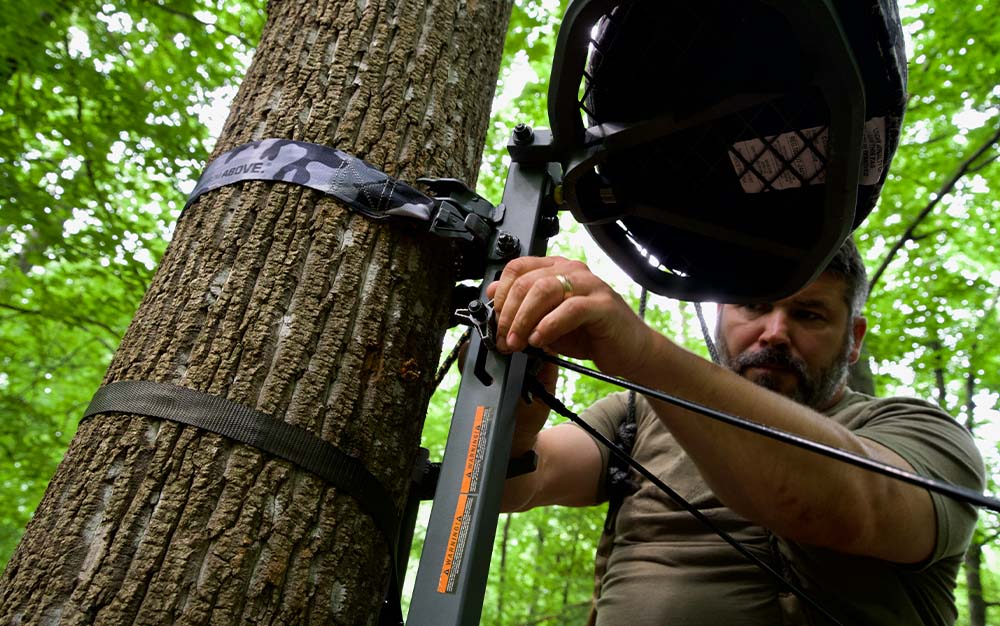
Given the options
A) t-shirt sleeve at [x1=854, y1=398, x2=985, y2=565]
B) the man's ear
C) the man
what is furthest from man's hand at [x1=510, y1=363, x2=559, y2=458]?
the man's ear

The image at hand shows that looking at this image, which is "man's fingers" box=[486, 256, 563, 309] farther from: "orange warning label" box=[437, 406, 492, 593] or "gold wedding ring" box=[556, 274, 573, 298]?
"orange warning label" box=[437, 406, 492, 593]

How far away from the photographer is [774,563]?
180 centimetres

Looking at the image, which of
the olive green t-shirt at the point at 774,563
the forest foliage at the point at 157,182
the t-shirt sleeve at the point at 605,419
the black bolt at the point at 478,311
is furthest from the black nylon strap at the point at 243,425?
the forest foliage at the point at 157,182

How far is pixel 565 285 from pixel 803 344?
1534mm

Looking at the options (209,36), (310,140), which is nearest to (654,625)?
(310,140)

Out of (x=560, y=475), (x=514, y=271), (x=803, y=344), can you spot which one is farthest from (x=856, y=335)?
(x=514, y=271)

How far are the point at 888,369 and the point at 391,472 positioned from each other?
6.44 m

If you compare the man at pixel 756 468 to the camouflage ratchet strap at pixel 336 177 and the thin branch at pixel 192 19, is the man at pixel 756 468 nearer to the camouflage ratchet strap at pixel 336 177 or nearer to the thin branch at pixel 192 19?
the camouflage ratchet strap at pixel 336 177

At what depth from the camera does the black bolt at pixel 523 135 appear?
1367 millimetres

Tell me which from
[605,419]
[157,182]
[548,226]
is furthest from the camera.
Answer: [157,182]

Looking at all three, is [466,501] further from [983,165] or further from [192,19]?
[983,165]

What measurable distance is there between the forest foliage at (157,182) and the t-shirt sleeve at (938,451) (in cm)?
363

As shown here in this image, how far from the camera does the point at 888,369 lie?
6137 millimetres

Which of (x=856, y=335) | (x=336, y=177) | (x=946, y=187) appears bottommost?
(x=336, y=177)
